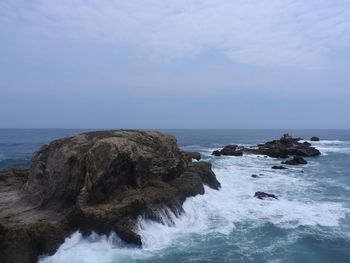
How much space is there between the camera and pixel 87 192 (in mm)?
14820

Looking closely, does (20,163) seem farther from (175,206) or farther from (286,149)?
(286,149)

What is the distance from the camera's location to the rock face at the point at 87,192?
1270cm

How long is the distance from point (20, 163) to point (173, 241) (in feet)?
103

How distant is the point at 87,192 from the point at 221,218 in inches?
324

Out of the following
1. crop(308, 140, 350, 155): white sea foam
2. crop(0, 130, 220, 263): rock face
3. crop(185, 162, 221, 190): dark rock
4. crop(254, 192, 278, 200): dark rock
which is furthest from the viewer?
crop(308, 140, 350, 155): white sea foam

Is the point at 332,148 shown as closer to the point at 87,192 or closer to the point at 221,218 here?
the point at 221,218

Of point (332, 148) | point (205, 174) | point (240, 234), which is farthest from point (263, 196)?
point (332, 148)

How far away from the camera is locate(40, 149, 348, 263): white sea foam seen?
12.9m

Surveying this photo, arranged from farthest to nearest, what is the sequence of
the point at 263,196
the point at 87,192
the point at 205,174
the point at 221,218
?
the point at 205,174
the point at 263,196
the point at 221,218
the point at 87,192

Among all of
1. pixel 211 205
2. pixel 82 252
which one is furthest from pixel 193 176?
pixel 82 252

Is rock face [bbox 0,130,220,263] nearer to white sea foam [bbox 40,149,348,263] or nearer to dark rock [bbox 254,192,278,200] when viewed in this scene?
white sea foam [bbox 40,149,348,263]

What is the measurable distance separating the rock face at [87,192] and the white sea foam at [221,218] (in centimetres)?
58

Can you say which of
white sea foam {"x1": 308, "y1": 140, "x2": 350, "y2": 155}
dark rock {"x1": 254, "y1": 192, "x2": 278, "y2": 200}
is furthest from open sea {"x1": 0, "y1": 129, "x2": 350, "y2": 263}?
white sea foam {"x1": 308, "y1": 140, "x2": 350, "y2": 155}

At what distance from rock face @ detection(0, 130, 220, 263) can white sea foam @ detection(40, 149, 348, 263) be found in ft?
1.89
